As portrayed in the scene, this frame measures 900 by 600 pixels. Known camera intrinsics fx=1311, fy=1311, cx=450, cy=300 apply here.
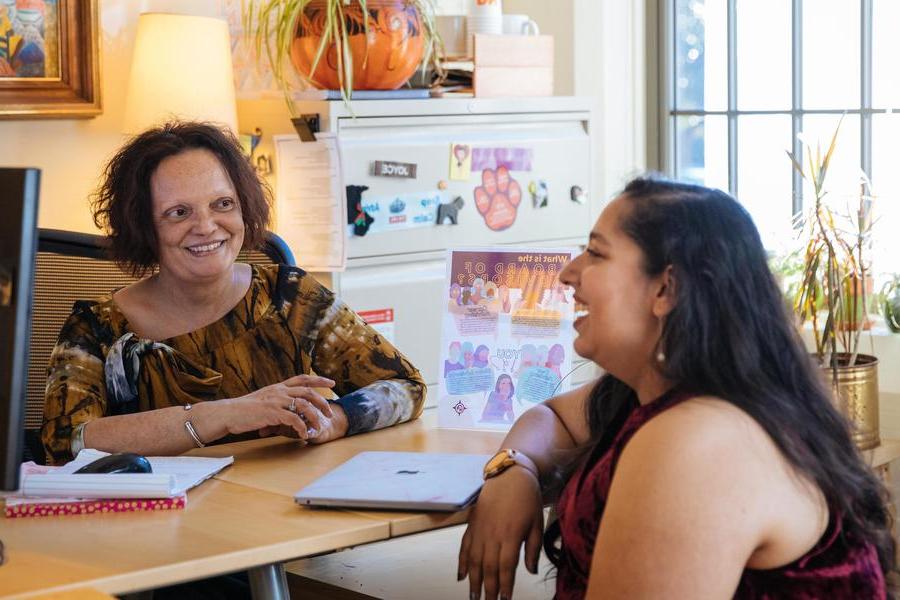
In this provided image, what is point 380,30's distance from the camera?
3414 mm

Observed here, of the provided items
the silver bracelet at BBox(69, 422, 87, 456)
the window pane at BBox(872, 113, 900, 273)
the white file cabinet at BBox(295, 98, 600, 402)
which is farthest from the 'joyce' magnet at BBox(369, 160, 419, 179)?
the silver bracelet at BBox(69, 422, 87, 456)

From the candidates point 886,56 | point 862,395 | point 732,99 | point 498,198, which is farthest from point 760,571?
point 732,99

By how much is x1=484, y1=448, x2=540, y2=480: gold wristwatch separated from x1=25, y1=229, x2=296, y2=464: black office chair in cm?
115

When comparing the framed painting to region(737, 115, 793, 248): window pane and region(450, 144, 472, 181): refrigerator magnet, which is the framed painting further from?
region(737, 115, 793, 248): window pane

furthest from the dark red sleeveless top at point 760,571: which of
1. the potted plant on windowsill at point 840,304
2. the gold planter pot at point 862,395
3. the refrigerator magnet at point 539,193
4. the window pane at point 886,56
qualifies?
the window pane at point 886,56

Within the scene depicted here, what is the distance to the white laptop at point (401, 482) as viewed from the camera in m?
1.62

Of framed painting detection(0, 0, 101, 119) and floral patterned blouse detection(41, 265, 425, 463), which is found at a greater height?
framed painting detection(0, 0, 101, 119)

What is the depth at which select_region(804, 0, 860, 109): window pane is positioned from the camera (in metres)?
3.97

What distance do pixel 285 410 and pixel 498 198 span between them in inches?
73.7

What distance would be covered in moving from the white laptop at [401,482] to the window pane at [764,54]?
2610 millimetres

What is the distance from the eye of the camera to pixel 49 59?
11.5 feet

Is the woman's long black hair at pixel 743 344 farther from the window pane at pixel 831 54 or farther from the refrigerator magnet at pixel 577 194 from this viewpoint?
the window pane at pixel 831 54

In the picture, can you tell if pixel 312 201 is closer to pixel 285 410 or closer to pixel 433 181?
pixel 433 181

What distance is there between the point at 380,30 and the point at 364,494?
2.01 meters
